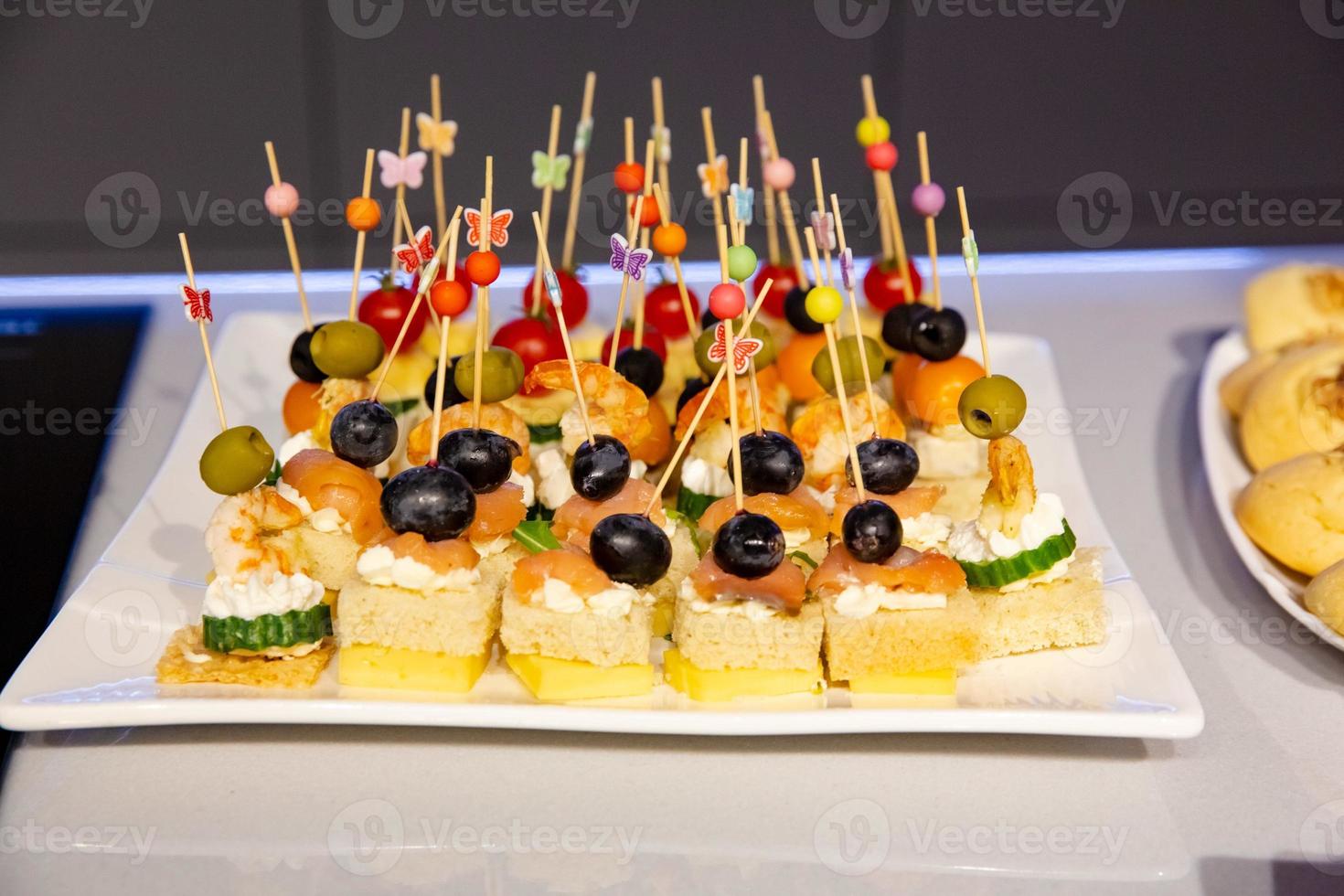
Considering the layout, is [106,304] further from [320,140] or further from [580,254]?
[580,254]

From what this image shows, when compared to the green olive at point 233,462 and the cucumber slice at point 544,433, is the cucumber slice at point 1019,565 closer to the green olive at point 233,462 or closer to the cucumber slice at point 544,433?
the cucumber slice at point 544,433

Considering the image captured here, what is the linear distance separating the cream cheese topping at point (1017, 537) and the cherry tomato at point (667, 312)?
3.38ft

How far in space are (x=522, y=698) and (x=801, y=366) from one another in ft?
3.76

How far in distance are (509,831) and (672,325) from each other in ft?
4.83

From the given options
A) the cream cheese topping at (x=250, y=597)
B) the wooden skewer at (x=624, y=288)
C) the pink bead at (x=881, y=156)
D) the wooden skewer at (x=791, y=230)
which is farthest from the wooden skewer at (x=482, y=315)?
the pink bead at (x=881, y=156)

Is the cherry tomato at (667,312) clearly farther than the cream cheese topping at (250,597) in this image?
Yes

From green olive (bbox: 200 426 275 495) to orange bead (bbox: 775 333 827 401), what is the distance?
1.21 meters

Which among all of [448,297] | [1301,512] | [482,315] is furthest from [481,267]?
[1301,512]

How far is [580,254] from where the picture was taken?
528cm

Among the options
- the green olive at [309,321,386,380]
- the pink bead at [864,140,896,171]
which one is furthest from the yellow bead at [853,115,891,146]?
the green olive at [309,321,386,380]

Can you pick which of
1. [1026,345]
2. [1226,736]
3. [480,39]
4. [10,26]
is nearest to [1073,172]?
[1026,345]

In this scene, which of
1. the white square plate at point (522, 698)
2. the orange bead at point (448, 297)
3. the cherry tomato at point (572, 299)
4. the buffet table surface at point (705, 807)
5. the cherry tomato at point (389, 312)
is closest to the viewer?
the buffet table surface at point (705, 807)

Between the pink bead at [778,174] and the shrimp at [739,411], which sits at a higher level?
the pink bead at [778,174]

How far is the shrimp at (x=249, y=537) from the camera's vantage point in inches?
92.6
